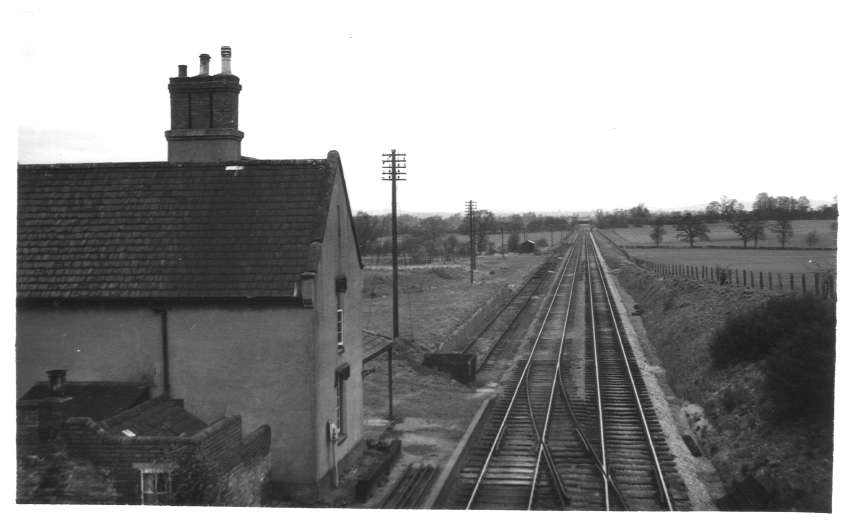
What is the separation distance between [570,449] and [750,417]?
4171mm

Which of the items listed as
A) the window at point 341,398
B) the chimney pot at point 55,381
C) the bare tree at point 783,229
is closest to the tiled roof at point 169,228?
the chimney pot at point 55,381

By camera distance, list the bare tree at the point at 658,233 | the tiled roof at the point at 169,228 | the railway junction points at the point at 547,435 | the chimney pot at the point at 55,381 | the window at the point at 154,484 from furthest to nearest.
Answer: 1. the bare tree at the point at 658,233
2. the railway junction points at the point at 547,435
3. the tiled roof at the point at 169,228
4. the chimney pot at the point at 55,381
5. the window at the point at 154,484

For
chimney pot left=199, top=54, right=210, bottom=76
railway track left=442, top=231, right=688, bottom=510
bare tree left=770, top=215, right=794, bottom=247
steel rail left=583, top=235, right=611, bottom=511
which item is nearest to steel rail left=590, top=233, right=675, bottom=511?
railway track left=442, top=231, right=688, bottom=510

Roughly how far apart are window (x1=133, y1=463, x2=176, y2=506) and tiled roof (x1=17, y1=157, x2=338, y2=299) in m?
3.22

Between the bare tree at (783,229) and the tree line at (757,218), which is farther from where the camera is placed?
the bare tree at (783,229)

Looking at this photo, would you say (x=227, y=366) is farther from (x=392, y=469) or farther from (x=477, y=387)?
(x=477, y=387)

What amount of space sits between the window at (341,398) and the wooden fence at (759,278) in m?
13.2

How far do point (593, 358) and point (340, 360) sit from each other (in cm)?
1564

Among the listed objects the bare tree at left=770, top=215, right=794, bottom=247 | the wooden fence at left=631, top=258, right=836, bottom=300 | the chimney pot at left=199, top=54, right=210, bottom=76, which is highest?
the chimney pot at left=199, top=54, right=210, bottom=76

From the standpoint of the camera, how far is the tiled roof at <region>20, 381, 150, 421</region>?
11.6 meters

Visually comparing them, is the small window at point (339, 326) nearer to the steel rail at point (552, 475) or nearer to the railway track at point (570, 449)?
the railway track at point (570, 449)

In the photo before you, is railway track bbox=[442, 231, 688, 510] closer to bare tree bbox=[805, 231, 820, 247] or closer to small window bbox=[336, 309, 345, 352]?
small window bbox=[336, 309, 345, 352]

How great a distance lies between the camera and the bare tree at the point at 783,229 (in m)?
38.6

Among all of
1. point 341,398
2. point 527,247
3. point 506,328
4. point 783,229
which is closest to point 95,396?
point 341,398
